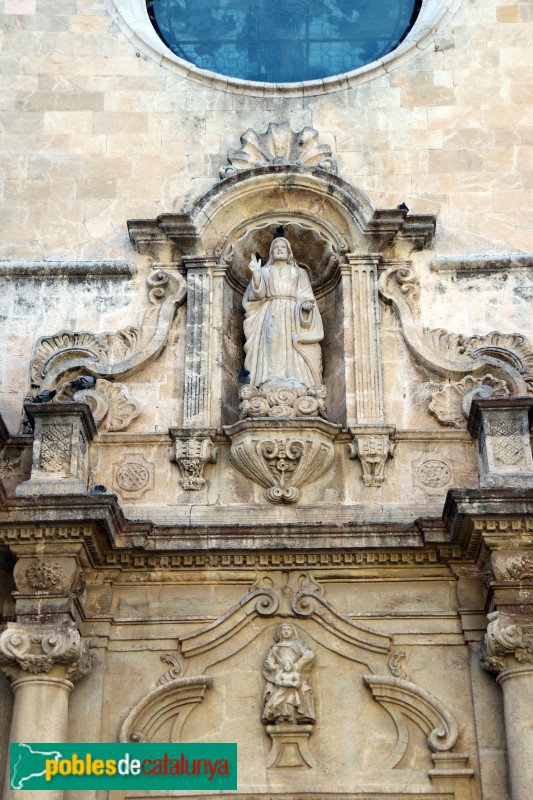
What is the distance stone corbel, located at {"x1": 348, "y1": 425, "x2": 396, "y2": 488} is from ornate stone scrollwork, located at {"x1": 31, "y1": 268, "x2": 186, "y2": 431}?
5.81 feet

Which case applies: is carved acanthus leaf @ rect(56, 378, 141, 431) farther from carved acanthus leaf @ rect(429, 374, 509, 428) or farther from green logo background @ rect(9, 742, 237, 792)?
green logo background @ rect(9, 742, 237, 792)

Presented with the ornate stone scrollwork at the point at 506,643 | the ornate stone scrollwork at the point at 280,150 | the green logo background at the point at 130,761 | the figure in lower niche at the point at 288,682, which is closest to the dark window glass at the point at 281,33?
the ornate stone scrollwork at the point at 280,150

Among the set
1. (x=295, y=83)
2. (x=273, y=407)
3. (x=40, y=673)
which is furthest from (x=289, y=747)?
(x=295, y=83)

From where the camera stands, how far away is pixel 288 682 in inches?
401

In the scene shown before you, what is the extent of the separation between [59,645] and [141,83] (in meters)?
5.49

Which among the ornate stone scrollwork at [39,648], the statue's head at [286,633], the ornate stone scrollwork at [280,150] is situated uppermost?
the ornate stone scrollwork at [280,150]

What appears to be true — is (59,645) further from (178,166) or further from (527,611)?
(178,166)

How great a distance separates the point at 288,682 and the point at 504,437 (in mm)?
2448

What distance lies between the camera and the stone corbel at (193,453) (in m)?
11.0

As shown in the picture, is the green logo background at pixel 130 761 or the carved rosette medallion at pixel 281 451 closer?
the green logo background at pixel 130 761

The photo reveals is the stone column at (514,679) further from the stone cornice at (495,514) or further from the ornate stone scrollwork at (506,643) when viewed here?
the stone cornice at (495,514)

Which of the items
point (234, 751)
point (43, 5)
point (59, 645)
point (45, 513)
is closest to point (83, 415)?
point (45, 513)

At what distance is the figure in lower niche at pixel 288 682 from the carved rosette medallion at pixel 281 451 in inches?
44.7

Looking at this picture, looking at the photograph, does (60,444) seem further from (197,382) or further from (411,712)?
(411,712)
